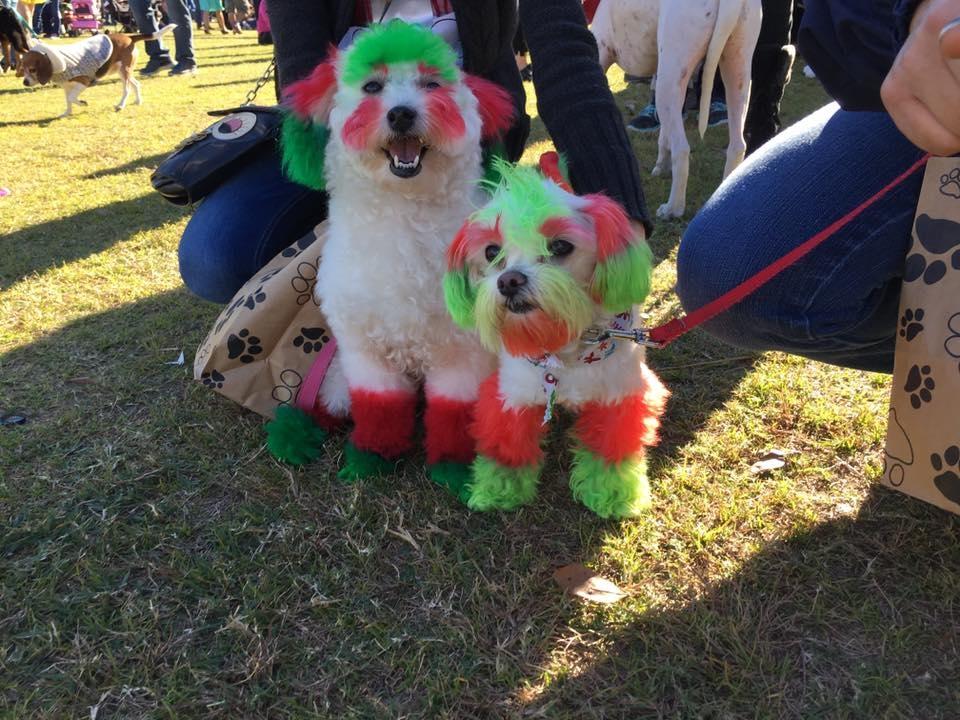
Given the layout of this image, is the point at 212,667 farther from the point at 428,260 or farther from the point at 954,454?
the point at 954,454

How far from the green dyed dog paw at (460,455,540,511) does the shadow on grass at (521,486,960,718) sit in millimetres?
361

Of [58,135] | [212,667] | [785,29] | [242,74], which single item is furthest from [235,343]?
[242,74]

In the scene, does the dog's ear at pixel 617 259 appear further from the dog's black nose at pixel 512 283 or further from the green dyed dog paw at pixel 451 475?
the green dyed dog paw at pixel 451 475

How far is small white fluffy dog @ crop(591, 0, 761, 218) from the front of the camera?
2.92 metres

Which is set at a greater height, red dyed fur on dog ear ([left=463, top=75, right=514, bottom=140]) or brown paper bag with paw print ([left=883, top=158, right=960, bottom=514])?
red dyed fur on dog ear ([left=463, top=75, right=514, bottom=140])

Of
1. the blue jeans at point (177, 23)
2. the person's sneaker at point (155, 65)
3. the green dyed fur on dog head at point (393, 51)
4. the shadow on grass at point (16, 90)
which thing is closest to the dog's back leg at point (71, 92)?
the shadow on grass at point (16, 90)

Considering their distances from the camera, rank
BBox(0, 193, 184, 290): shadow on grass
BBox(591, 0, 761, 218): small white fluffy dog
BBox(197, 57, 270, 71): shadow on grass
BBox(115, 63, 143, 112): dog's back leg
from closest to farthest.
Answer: BBox(591, 0, 761, 218): small white fluffy dog → BBox(0, 193, 184, 290): shadow on grass → BBox(115, 63, 143, 112): dog's back leg → BBox(197, 57, 270, 71): shadow on grass

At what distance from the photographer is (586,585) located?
4.20ft

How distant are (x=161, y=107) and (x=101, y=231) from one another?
4451 mm

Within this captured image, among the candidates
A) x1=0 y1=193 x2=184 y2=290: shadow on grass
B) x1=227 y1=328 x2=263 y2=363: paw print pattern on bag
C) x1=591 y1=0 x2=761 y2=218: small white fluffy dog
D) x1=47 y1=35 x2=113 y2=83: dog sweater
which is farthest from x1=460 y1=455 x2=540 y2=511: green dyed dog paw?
x1=47 y1=35 x2=113 y2=83: dog sweater

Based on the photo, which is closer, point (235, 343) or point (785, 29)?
point (235, 343)

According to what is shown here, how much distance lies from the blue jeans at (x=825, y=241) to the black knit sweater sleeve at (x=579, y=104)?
0.66 feet

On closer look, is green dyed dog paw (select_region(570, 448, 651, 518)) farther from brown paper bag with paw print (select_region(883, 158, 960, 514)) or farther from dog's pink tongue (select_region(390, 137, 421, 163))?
dog's pink tongue (select_region(390, 137, 421, 163))

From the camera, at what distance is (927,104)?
2.33ft
